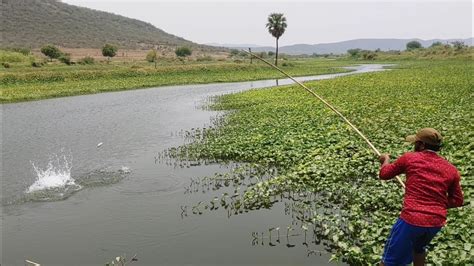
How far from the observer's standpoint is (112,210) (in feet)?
33.2

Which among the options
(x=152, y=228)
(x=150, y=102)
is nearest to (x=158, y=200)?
(x=152, y=228)

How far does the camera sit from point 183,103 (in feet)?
101

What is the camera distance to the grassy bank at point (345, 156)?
292 inches

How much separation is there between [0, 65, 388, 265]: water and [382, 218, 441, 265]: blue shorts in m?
2.47

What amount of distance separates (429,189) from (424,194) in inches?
3.4

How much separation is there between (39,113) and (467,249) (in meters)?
25.9

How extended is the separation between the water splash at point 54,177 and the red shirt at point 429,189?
384 inches

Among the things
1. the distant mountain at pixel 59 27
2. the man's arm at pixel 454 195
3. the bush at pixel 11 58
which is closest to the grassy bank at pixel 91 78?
the bush at pixel 11 58

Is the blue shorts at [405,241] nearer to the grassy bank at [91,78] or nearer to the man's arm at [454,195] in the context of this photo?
the man's arm at [454,195]

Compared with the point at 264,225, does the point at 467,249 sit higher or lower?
higher

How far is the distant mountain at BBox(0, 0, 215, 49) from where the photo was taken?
102 metres

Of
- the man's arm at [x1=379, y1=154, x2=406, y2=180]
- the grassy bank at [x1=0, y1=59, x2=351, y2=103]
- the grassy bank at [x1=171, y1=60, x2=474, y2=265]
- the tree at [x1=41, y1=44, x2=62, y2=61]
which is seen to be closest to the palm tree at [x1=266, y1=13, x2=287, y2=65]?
the grassy bank at [x1=0, y1=59, x2=351, y2=103]

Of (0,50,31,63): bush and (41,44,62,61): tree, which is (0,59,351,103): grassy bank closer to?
(0,50,31,63): bush

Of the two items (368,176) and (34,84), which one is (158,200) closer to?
(368,176)
